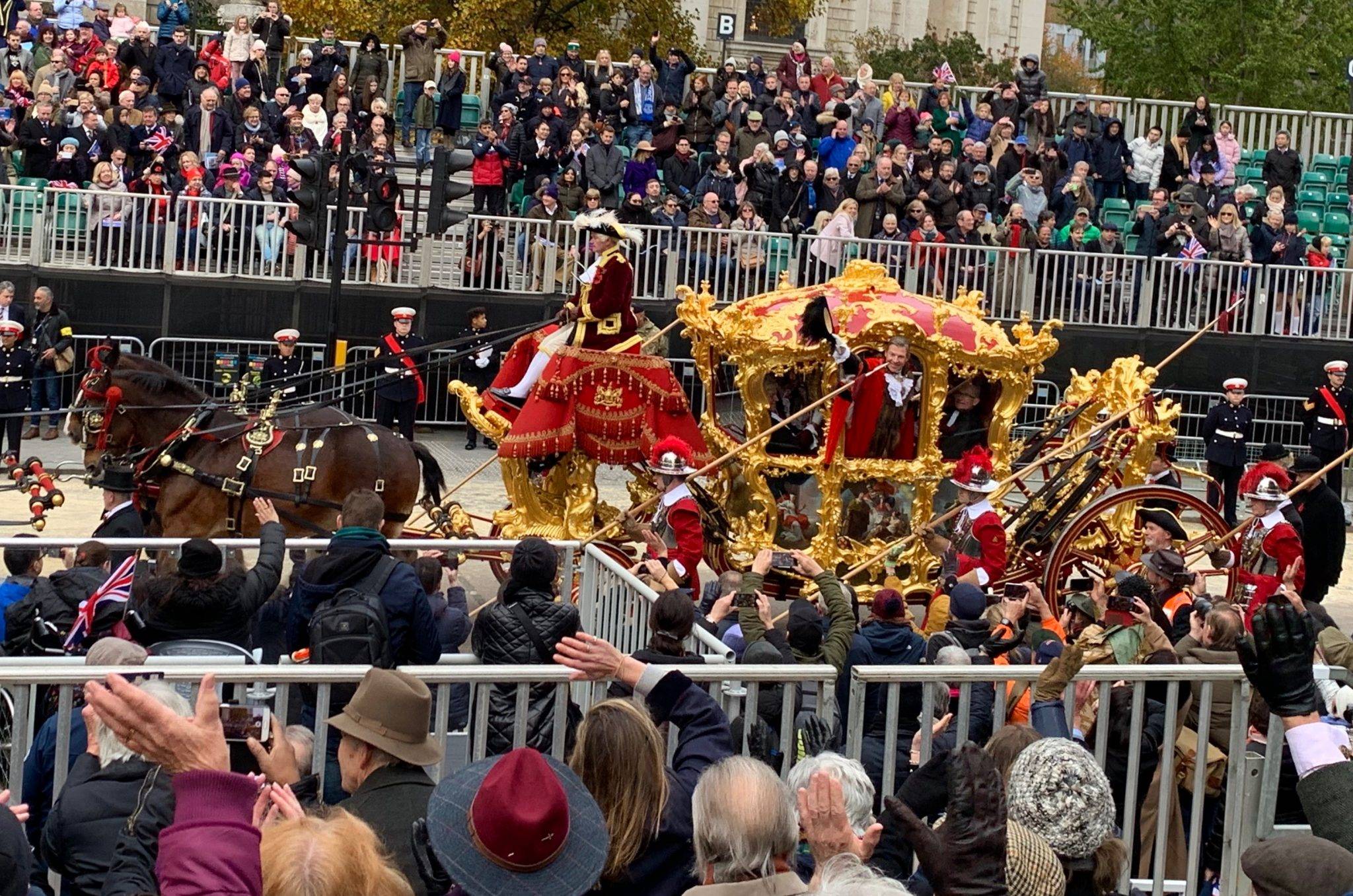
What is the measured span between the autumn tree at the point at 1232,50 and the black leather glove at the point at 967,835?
124 feet

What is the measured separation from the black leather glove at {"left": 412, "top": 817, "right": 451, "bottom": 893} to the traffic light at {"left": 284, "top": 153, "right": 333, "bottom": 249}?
11.4 meters

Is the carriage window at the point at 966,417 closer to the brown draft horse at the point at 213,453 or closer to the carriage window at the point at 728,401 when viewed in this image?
the carriage window at the point at 728,401

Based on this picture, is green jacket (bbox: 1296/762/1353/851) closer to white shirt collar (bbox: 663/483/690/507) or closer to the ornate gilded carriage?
white shirt collar (bbox: 663/483/690/507)

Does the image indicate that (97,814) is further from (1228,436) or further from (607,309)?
(1228,436)

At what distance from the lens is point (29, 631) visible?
864 centimetres

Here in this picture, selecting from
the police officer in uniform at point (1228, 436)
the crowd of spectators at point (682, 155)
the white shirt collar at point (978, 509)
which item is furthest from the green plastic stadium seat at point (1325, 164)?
the white shirt collar at point (978, 509)

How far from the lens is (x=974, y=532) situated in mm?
13289

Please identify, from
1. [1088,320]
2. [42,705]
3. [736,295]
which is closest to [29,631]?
[42,705]

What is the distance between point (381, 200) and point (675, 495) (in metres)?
5.21

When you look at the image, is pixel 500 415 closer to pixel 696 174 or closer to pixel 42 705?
pixel 42 705

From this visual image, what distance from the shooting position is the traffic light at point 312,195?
16.2 meters

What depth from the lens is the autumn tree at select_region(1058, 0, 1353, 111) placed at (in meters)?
41.0

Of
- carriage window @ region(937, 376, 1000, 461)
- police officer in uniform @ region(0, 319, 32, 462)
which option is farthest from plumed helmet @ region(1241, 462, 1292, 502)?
police officer in uniform @ region(0, 319, 32, 462)

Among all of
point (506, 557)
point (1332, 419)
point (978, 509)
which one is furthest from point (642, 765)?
point (1332, 419)
